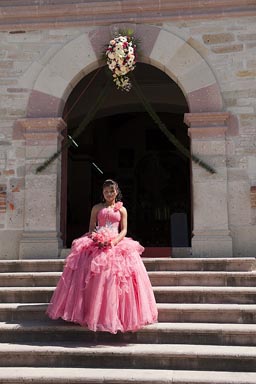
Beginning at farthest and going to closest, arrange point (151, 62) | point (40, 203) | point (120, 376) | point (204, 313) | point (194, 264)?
point (151, 62), point (40, 203), point (194, 264), point (204, 313), point (120, 376)

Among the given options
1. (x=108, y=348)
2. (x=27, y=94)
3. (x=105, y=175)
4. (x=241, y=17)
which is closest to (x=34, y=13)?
(x=27, y=94)

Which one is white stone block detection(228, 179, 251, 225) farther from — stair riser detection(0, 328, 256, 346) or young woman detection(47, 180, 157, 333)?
stair riser detection(0, 328, 256, 346)

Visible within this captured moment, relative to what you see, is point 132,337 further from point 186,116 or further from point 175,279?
point 186,116

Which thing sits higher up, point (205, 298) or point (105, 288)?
point (105, 288)

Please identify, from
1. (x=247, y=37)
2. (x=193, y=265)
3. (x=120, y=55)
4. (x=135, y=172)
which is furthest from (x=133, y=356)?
(x=135, y=172)

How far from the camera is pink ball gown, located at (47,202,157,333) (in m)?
4.46

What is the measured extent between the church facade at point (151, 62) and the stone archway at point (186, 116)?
0.02 metres

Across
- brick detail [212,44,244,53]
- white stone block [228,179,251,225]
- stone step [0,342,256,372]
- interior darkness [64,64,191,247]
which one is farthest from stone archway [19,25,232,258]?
interior darkness [64,64,191,247]

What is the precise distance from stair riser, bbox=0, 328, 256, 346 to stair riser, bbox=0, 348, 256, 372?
0.33m

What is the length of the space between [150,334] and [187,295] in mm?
824

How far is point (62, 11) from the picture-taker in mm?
7535

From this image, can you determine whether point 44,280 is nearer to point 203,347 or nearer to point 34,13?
point 203,347

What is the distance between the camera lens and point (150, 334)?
4.65m

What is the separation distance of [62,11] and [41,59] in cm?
86
